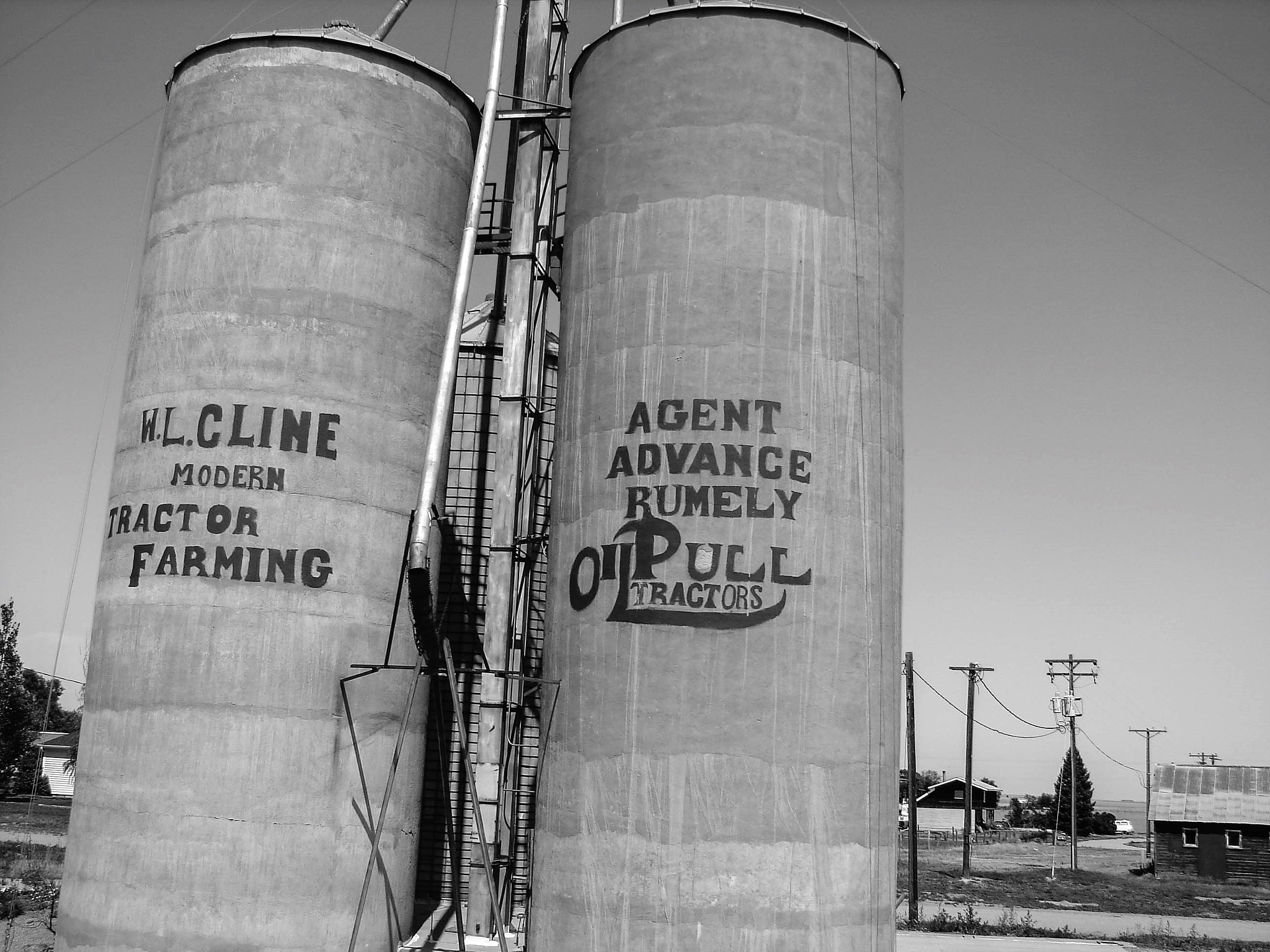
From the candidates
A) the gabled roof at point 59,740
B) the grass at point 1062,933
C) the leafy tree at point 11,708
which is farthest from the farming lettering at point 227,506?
Answer: the gabled roof at point 59,740

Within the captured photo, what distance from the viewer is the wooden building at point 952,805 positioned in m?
90.2

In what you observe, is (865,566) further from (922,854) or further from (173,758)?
(922,854)

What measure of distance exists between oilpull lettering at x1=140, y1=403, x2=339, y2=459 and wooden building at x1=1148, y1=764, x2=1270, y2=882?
Answer: 5024cm

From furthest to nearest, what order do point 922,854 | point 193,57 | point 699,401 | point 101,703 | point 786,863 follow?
point 922,854
point 193,57
point 101,703
point 699,401
point 786,863

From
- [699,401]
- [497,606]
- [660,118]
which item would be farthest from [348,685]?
[660,118]

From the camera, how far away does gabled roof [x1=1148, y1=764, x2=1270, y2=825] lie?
56.0 meters

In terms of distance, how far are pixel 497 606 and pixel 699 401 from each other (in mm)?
5619

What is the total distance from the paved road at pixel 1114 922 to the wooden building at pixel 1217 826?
1672cm

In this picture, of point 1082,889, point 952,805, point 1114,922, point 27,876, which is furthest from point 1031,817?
point 27,876

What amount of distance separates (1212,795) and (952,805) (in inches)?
1543

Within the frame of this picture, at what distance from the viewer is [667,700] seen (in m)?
18.2

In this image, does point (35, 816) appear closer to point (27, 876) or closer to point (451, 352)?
point (27, 876)

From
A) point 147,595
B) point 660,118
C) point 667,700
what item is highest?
point 660,118

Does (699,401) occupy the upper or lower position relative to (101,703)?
upper
